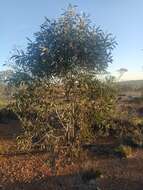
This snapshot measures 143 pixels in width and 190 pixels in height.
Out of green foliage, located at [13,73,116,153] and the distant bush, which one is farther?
the distant bush

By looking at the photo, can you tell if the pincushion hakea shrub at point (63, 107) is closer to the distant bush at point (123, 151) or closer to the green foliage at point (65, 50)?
the green foliage at point (65, 50)

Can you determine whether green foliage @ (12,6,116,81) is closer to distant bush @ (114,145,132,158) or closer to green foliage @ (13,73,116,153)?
green foliage @ (13,73,116,153)

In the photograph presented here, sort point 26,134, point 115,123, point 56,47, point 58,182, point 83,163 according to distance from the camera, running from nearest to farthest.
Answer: point 56,47
point 26,134
point 58,182
point 83,163
point 115,123

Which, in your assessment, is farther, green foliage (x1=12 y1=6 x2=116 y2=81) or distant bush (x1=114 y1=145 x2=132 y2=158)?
distant bush (x1=114 y1=145 x2=132 y2=158)

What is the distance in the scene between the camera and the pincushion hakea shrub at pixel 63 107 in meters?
11.8

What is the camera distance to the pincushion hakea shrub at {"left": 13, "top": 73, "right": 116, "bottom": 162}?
11758 mm

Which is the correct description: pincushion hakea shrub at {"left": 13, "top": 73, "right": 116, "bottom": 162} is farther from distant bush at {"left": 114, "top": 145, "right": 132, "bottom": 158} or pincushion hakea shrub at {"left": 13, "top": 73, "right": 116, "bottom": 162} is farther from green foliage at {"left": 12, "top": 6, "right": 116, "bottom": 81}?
distant bush at {"left": 114, "top": 145, "right": 132, "bottom": 158}

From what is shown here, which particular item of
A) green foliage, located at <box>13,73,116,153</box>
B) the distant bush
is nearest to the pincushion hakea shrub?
green foliage, located at <box>13,73,116,153</box>

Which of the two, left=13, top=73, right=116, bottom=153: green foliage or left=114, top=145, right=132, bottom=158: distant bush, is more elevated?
left=13, top=73, right=116, bottom=153: green foliage

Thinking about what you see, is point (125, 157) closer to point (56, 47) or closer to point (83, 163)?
point (83, 163)

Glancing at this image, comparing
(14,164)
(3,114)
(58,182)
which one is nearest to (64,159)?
(58,182)

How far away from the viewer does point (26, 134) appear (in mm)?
12281

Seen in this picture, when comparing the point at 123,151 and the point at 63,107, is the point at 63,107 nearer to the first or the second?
the point at 63,107

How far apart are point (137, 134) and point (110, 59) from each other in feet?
36.0
